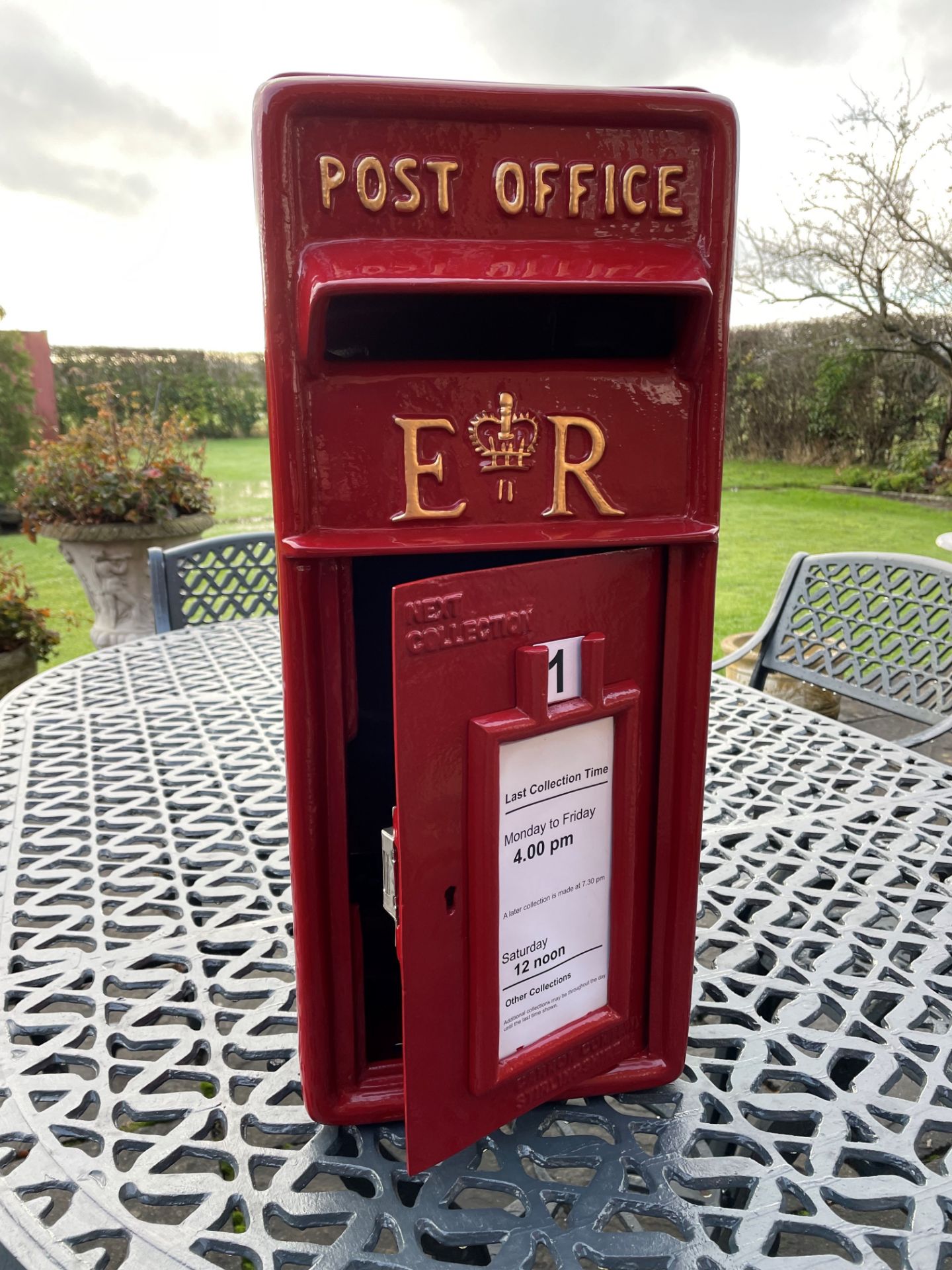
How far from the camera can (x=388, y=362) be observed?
0.77 metres

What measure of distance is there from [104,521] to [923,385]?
8.73 metres

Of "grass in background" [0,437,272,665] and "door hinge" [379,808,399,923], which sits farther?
"grass in background" [0,437,272,665]

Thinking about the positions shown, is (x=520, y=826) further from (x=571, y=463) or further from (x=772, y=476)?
(x=772, y=476)

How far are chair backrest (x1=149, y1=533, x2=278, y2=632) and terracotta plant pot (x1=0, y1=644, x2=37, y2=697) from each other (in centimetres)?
147

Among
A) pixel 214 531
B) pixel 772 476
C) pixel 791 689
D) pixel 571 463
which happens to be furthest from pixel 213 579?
pixel 772 476

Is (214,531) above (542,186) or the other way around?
the other way around

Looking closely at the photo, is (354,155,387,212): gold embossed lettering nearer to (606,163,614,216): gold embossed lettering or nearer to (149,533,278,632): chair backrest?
(606,163,614,216): gold embossed lettering

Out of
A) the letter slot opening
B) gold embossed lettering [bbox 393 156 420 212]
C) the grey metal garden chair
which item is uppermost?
gold embossed lettering [bbox 393 156 420 212]

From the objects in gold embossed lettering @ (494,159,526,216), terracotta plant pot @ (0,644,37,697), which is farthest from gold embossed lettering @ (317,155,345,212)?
terracotta plant pot @ (0,644,37,697)

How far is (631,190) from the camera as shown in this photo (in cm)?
78

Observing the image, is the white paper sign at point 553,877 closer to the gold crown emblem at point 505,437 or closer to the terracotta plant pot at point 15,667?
the gold crown emblem at point 505,437

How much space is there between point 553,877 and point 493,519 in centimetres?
37

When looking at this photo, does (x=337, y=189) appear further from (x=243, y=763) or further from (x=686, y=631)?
(x=243, y=763)

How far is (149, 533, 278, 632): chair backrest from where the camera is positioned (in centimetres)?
276
